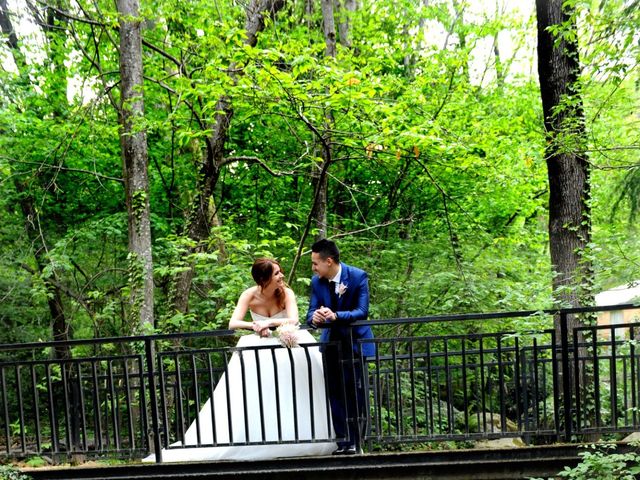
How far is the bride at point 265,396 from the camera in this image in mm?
5895

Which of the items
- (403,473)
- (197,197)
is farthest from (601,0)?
(197,197)

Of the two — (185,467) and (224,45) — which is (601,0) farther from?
(185,467)

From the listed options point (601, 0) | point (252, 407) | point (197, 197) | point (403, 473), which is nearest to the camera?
point (403, 473)

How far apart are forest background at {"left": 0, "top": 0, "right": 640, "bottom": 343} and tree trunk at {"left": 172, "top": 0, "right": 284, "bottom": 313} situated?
4 cm

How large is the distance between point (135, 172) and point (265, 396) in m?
5.70

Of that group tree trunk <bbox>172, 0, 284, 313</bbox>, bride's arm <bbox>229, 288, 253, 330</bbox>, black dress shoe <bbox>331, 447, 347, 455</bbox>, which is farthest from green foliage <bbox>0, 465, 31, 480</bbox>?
tree trunk <bbox>172, 0, 284, 313</bbox>

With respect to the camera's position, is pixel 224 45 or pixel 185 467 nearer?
pixel 185 467

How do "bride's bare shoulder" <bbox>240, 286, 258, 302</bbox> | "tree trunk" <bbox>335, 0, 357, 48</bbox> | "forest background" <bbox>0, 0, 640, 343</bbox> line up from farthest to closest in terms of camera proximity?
"tree trunk" <bbox>335, 0, 357, 48</bbox>, "forest background" <bbox>0, 0, 640, 343</bbox>, "bride's bare shoulder" <bbox>240, 286, 258, 302</bbox>

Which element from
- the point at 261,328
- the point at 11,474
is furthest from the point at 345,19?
the point at 11,474

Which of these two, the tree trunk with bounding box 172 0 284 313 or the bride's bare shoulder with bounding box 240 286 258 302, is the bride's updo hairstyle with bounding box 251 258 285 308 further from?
the tree trunk with bounding box 172 0 284 313

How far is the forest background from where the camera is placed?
10.5m

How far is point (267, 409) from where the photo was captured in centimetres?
618

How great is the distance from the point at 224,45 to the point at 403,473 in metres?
7.06

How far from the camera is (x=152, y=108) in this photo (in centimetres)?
1403
